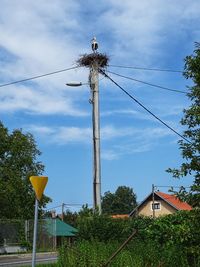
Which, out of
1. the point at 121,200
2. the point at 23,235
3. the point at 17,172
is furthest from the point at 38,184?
the point at 121,200

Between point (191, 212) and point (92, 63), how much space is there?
9.34 m

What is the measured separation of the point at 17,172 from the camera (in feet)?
151

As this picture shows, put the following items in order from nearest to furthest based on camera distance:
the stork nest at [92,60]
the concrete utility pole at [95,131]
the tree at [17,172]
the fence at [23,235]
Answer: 1. the concrete utility pole at [95,131]
2. the stork nest at [92,60]
3. the fence at [23,235]
4. the tree at [17,172]

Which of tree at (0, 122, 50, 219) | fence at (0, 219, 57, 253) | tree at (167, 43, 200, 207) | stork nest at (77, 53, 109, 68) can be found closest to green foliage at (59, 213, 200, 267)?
tree at (167, 43, 200, 207)

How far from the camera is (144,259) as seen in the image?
11.5 meters

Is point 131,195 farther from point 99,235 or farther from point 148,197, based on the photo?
point 99,235

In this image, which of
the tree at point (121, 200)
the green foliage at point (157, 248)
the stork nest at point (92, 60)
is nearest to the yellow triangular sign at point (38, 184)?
the green foliage at point (157, 248)

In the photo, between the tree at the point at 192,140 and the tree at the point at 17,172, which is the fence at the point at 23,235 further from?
the tree at the point at 192,140

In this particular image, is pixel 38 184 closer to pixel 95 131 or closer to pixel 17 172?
pixel 95 131

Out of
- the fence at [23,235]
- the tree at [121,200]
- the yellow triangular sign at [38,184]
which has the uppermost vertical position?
the tree at [121,200]

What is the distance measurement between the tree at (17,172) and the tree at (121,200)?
78.5 metres

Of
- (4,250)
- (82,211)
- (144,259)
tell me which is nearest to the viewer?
(144,259)

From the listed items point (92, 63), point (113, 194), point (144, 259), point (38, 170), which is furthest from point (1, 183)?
point (113, 194)

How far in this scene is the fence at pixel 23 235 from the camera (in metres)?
37.2
